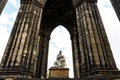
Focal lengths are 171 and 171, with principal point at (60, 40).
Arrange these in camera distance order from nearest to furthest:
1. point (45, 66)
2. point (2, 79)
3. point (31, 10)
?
point (2, 79), point (31, 10), point (45, 66)

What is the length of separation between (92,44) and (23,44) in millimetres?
4116

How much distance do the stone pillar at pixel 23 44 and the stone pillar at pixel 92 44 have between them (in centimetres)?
296


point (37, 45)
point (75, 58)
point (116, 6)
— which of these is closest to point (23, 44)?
point (37, 45)

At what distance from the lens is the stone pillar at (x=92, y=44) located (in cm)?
928

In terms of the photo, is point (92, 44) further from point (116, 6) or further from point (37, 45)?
point (116, 6)

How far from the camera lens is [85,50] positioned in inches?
400

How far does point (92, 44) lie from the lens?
1017 cm

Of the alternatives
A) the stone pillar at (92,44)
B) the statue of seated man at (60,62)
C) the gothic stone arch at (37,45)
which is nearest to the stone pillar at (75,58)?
the gothic stone arch at (37,45)

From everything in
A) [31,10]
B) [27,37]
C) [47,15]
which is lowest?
[27,37]

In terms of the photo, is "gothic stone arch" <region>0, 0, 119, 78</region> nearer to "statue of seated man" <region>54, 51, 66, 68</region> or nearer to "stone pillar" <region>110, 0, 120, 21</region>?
"statue of seated man" <region>54, 51, 66, 68</region>

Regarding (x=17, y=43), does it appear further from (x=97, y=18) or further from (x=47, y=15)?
(x=47, y=15)

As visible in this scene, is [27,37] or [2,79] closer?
[2,79]

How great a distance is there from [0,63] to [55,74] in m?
3.34

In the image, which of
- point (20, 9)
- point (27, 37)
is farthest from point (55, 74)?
point (20, 9)
